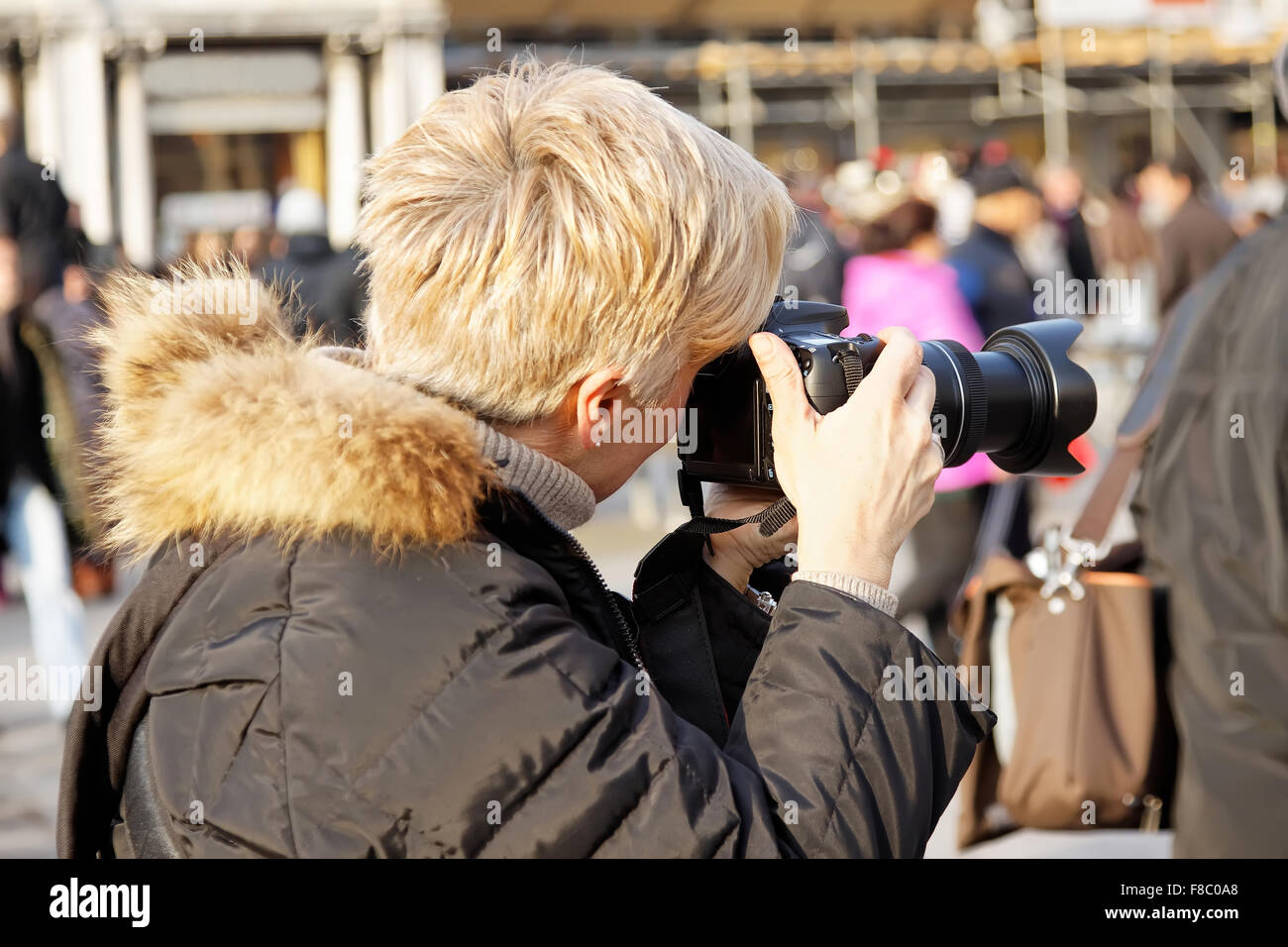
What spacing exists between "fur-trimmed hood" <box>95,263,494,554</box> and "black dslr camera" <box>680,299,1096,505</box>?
0.33 meters

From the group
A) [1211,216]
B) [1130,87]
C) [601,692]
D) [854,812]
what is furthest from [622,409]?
[1130,87]

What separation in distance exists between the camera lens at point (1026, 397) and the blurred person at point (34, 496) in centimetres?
399

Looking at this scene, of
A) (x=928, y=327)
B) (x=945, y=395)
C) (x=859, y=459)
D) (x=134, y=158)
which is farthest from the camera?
(x=134, y=158)

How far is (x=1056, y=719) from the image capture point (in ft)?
9.06

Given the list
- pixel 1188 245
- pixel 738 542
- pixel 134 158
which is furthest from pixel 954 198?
pixel 738 542

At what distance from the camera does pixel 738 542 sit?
169 centimetres

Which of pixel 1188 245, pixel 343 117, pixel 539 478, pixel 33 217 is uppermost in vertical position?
pixel 343 117

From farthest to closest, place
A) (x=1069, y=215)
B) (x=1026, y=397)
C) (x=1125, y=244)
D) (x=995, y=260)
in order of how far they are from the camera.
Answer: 1. (x=1125, y=244)
2. (x=1069, y=215)
3. (x=995, y=260)
4. (x=1026, y=397)

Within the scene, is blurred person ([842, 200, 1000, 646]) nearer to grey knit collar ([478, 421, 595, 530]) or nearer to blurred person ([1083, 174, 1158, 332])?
grey knit collar ([478, 421, 595, 530])

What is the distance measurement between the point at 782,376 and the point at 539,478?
26 centimetres

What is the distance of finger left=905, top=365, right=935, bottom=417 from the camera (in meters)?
1.44

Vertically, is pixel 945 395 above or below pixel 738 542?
above

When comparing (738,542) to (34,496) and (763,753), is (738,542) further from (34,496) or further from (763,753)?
(34,496)
